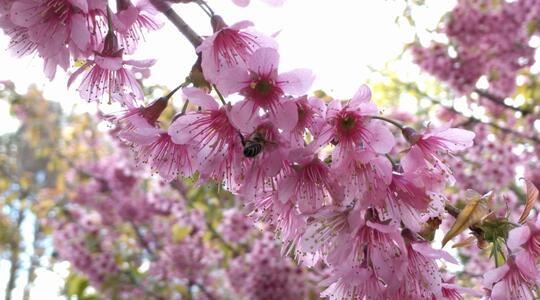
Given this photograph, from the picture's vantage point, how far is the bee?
3.47 ft

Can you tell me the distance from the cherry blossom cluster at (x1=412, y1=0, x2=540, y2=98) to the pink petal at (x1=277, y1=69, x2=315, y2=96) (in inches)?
142

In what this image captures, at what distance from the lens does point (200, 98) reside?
1109mm

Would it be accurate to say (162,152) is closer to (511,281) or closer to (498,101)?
(511,281)

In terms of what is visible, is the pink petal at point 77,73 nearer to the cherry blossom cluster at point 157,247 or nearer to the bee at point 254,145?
the bee at point 254,145

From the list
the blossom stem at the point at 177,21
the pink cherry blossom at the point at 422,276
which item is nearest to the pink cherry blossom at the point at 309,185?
the pink cherry blossom at the point at 422,276

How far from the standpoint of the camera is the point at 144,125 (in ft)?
4.00

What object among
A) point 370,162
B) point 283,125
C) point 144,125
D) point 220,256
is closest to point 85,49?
point 144,125

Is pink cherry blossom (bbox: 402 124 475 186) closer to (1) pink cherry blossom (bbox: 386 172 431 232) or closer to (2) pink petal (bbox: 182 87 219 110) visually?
(1) pink cherry blossom (bbox: 386 172 431 232)

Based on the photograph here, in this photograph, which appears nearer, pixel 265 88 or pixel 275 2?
pixel 265 88

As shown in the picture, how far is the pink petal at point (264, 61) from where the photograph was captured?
1.04m

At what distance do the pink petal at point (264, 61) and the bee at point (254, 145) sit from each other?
5.0 inches

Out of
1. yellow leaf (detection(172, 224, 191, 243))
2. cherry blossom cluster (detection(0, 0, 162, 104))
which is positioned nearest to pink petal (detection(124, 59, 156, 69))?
cherry blossom cluster (detection(0, 0, 162, 104))

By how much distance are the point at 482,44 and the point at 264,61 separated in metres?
3.82

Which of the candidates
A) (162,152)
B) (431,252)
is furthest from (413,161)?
(162,152)
